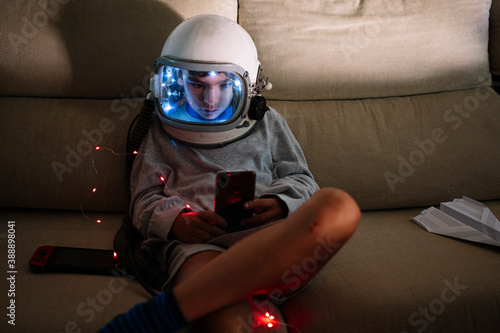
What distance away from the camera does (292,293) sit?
3.61ft

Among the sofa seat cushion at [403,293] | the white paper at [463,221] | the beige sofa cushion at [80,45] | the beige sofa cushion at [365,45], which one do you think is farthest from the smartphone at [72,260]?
the white paper at [463,221]

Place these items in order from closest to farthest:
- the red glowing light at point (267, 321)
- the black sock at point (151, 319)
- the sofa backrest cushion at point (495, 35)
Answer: the black sock at point (151, 319) → the red glowing light at point (267, 321) → the sofa backrest cushion at point (495, 35)

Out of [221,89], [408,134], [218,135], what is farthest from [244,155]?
[408,134]

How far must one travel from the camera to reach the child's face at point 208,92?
1277mm

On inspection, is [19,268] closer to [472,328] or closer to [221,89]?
[221,89]

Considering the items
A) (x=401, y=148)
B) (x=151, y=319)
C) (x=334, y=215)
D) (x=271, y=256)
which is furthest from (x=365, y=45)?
(x=151, y=319)

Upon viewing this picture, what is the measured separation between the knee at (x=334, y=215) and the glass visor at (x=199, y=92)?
1.67 ft

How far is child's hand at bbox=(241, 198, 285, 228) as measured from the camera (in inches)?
45.0

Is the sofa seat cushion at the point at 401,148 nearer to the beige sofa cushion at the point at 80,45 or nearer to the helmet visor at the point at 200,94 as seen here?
the helmet visor at the point at 200,94

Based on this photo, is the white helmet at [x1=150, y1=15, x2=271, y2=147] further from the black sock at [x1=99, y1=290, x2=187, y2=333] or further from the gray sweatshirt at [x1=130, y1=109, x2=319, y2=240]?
the black sock at [x1=99, y1=290, x2=187, y2=333]

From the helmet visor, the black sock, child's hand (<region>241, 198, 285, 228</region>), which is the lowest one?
the black sock

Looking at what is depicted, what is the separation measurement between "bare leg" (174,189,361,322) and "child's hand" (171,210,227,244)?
19cm

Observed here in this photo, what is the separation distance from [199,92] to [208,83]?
0.15ft

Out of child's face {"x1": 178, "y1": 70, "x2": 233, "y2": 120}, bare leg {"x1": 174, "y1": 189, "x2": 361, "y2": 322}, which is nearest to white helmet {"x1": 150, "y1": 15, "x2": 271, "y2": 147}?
child's face {"x1": 178, "y1": 70, "x2": 233, "y2": 120}
